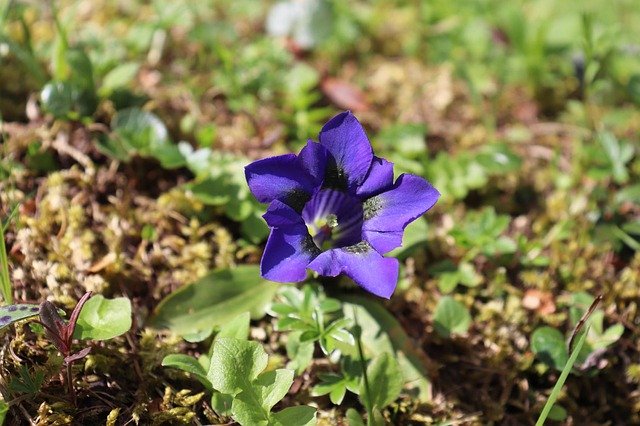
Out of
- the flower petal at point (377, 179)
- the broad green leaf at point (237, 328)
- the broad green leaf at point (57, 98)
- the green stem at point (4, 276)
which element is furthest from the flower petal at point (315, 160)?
the broad green leaf at point (57, 98)

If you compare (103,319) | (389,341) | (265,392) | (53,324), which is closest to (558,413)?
(389,341)

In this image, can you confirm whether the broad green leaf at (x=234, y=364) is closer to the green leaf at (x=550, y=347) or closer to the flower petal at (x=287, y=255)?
the flower petal at (x=287, y=255)

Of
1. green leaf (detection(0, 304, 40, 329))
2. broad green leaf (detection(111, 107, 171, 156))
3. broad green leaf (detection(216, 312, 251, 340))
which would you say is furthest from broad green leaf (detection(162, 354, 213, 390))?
broad green leaf (detection(111, 107, 171, 156))

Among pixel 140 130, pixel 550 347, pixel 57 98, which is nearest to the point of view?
pixel 550 347

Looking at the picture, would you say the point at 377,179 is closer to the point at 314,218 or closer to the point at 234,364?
the point at 314,218

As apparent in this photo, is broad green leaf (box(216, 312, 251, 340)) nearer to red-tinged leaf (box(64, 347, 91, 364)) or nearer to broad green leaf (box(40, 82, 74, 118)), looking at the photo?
red-tinged leaf (box(64, 347, 91, 364))

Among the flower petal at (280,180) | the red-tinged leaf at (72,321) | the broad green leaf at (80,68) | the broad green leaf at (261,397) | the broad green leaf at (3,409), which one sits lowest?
the broad green leaf at (261,397)
